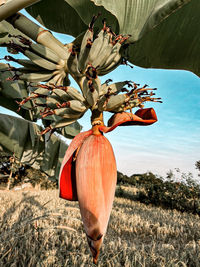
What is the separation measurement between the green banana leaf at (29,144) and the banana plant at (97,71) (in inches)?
41.6

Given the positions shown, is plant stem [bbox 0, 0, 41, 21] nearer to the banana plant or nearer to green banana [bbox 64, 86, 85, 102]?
the banana plant

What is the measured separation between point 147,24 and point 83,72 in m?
0.22

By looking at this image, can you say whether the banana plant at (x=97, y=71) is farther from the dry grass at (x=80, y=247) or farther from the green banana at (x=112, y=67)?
the dry grass at (x=80, y=247)

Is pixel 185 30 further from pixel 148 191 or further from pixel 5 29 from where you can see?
pixel 148 191

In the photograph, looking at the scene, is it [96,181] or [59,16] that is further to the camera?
[59,16]

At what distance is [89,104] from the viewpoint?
562mm

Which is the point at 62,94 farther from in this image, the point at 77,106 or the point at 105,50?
the point at 105,50

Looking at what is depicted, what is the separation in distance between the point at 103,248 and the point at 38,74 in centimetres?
194

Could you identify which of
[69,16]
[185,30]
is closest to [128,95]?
[185,30]

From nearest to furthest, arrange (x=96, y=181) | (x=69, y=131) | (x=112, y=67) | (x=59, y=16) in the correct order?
(x=96, y=181) → (x=112, y=67) → (x=59, y=16) → (x=69, y=131)

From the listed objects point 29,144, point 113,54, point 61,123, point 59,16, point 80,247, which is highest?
point 59,16

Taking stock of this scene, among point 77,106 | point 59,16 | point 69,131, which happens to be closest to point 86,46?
point 77,106

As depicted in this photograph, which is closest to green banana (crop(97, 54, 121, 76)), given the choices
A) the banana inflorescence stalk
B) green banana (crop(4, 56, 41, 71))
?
the banana inflorescence stalk

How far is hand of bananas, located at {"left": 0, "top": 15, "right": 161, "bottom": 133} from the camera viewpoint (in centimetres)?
54
